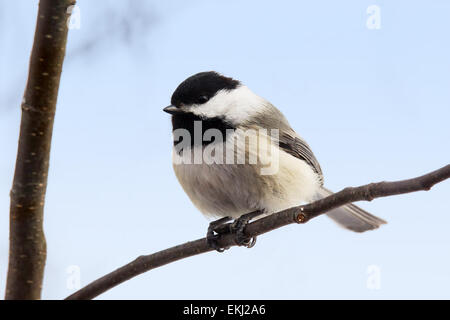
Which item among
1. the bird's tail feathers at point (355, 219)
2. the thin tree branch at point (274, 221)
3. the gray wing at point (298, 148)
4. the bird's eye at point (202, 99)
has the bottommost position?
the thin tree branch at point (274, 221)

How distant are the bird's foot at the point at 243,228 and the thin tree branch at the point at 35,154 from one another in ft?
1.24

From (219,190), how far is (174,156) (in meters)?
0.14

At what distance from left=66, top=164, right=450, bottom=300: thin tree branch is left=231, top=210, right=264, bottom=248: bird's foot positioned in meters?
0.02

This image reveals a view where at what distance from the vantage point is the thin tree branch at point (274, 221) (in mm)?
701

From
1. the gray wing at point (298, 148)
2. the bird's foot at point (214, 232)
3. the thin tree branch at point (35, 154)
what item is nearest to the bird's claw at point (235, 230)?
the bird's foot at point (214, 232)

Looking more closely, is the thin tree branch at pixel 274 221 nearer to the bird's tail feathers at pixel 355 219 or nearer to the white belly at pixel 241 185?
the white belly at pixel 241 185

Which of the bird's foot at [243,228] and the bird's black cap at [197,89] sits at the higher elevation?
the bird's black cap at [197,89]

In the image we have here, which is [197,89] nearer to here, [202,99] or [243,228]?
[202,99]

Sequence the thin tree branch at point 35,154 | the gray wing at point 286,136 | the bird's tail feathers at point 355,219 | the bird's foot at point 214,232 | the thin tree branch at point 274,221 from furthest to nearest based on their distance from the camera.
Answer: the bird's tail feathers at point 355,219, the gray wing at point 286,136, the bird's foot at point 214,232, the thin tree branch at point 35,154, the thin tree branch at point 274,221

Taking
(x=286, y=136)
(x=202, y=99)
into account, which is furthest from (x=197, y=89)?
(x=286, y=136)

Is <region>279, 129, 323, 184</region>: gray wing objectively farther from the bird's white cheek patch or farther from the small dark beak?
the small dark beak

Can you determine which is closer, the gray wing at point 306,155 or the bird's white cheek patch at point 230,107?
the bird's white cheek patch at point 230,107
